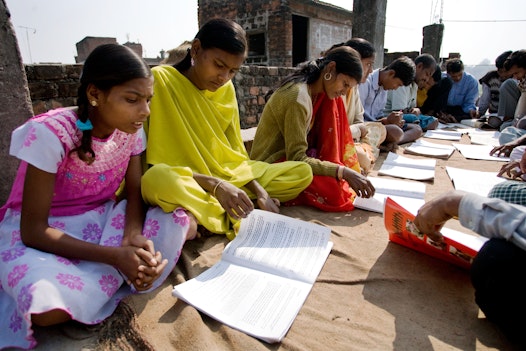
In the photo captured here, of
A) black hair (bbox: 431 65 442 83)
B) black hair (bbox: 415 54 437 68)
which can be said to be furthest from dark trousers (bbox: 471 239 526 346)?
black hair (bbox: 431 65 442 83)

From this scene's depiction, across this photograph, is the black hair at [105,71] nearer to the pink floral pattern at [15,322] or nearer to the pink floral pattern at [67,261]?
the pink floral pattern at [67,261]

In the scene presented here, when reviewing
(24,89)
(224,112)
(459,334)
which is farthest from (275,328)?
(24,89)

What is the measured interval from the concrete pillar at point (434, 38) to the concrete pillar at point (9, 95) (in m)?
10.3

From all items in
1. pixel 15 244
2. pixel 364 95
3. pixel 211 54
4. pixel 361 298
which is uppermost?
pixel 211 54

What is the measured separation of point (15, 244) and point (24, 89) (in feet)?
2.99

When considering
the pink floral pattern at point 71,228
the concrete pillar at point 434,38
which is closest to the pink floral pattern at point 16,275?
the pink floral pattern at point 71,228

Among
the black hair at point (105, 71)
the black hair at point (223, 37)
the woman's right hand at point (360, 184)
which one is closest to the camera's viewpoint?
the black hair at point (105, 71)

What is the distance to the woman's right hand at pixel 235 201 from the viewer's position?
1535 mm

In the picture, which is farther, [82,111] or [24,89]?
[24,89]

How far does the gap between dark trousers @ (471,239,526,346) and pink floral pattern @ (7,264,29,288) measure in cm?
138

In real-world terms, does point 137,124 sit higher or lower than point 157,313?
higher

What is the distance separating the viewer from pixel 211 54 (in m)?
1.74

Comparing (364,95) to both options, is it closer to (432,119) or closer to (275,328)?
(432,119)

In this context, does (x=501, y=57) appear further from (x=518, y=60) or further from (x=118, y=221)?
(x=118, y=221)
